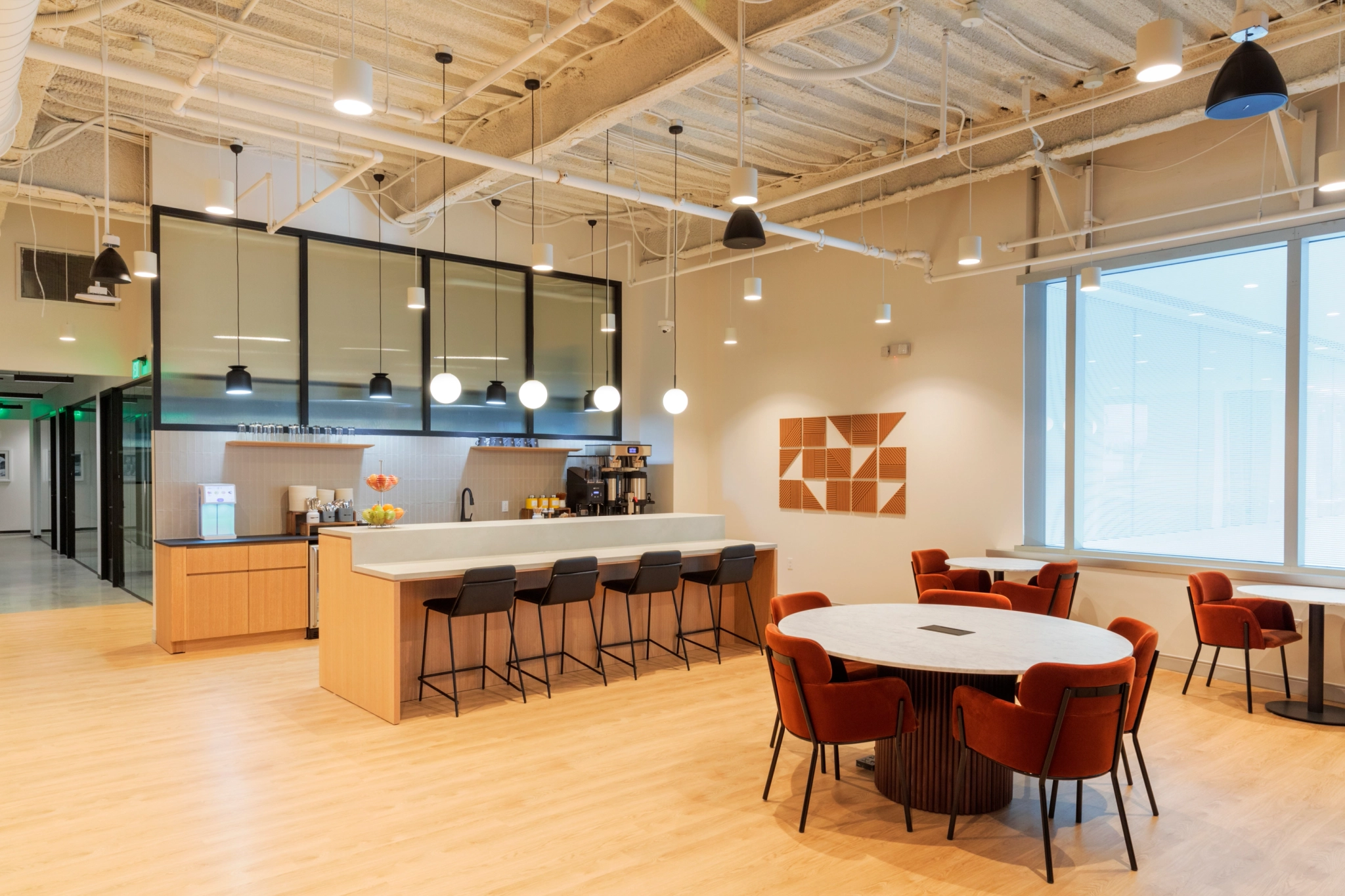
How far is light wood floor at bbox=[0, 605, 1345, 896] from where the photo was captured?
10.3 feet

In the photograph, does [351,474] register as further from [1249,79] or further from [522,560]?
[1249,79]

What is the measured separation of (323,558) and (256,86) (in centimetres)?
348

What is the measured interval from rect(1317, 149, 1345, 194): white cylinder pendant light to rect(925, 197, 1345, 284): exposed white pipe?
138 cm

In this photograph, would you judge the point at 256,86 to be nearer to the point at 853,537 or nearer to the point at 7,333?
the point at 7,333

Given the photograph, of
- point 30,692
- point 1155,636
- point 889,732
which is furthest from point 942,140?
point 30,692

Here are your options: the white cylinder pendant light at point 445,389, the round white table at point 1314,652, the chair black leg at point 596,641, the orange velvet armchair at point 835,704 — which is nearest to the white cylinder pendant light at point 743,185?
the orange velvet armchair at point 835,704

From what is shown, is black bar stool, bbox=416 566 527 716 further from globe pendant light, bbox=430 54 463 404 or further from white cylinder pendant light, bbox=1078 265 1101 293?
white cylinder pendant light, bbox=1078 265 1101 293

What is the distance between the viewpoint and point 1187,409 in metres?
6.43

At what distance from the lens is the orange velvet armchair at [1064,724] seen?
10.1 ft

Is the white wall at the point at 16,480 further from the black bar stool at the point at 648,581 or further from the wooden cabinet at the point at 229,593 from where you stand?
the black bar stool at the point at 648,581

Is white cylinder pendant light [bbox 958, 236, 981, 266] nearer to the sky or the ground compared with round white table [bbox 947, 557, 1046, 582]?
nearer to the sky

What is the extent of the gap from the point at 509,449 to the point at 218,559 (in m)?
3.07

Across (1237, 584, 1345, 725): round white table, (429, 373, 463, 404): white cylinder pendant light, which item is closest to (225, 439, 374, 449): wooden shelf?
(429, 373, 463, 404): white cylinder pendant light

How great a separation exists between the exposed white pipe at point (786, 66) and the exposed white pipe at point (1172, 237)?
2851mm
